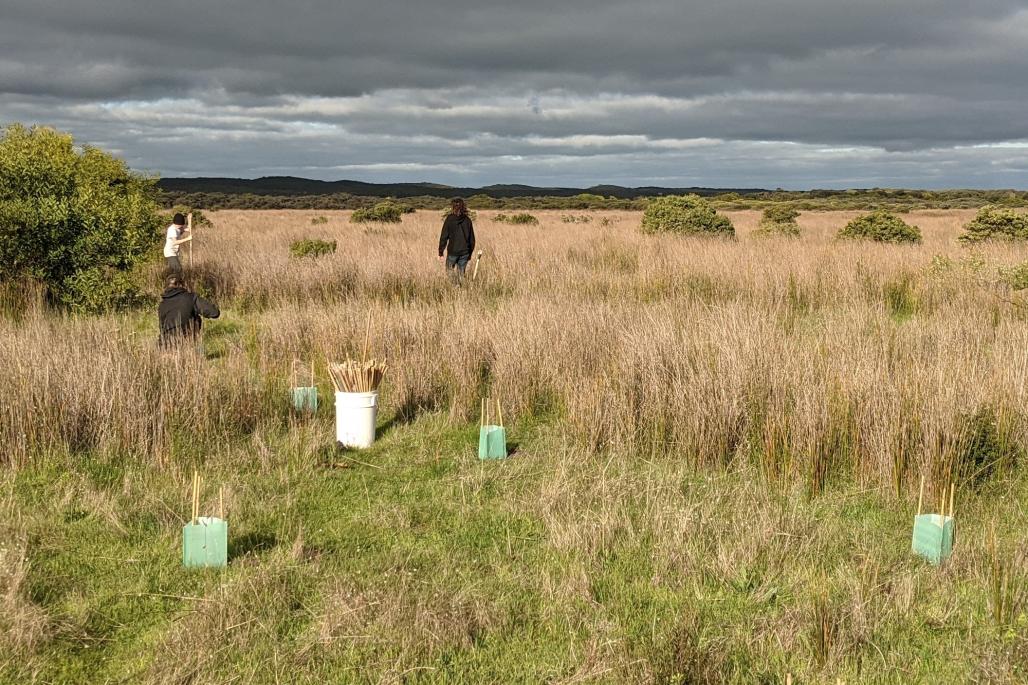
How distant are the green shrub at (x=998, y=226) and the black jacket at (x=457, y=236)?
11.3 m

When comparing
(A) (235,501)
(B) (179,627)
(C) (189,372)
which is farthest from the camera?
(C) (189,372)

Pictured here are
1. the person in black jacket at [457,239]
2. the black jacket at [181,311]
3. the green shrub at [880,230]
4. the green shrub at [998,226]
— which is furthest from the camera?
the green shrub at [880,230]

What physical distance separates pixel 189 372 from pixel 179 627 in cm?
302

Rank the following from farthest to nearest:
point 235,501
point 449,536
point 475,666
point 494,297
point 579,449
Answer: point 494,297
point 579,449
point 235,501
point 449,536
point 475,666

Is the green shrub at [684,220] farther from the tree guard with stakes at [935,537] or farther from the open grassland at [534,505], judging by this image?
the tree guard with stakes at [935,537]

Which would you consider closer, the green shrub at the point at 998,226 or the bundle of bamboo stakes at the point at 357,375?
the bundle of bamboo stakes at the point at 357,375

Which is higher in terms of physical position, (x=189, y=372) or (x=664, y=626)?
(x=189, y=372)

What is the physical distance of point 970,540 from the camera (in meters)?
4.06

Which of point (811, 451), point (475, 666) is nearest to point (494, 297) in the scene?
point (811, 451)

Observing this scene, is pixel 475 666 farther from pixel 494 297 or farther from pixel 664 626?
pixel 494 297

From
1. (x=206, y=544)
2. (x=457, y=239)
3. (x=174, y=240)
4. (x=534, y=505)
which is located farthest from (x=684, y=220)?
(x=206, y=544)

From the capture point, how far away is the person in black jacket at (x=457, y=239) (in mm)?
12336

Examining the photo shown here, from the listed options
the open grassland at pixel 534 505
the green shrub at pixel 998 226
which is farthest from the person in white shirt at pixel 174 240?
the green shrub at pixel 998 226

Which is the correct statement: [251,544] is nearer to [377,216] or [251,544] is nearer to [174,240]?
[174,240]
